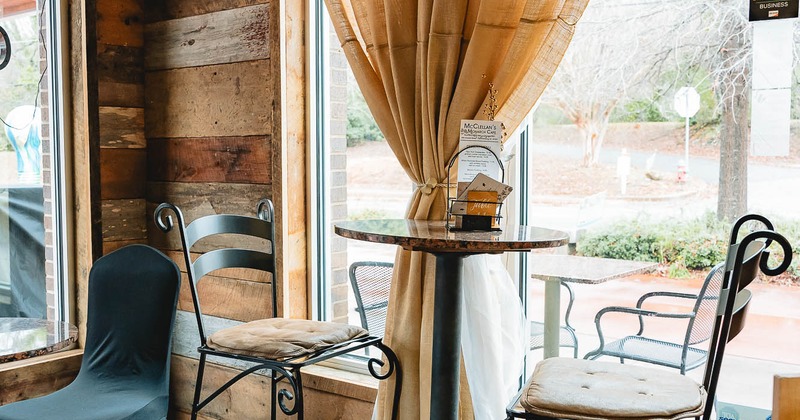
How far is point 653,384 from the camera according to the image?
175 centimetres

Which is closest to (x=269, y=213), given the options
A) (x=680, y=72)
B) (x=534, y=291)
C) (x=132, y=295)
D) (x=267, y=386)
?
(x=132, y=295)

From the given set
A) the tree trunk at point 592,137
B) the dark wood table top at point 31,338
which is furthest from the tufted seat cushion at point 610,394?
the dark wood table top at point 31,338

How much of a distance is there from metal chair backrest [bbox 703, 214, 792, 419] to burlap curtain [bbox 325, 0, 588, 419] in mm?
842

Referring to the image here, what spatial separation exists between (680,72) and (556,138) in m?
0.43

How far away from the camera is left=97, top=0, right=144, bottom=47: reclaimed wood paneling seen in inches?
132

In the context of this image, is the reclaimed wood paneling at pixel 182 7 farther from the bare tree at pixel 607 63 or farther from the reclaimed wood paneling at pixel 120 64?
the bare tree at pixel 607 63

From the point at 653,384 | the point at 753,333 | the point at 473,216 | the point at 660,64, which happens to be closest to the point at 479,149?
the point at 473,216

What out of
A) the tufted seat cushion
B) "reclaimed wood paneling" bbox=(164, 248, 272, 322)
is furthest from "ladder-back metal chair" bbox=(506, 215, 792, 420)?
"reclaimed wood paneling" bbox=(164, 248, 272, 322)

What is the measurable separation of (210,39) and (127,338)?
1.31 m

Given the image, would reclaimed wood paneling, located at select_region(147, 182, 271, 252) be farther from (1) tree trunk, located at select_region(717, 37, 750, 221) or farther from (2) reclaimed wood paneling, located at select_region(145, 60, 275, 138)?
(1) tree trunk, located at select_region(717, 37, 750, 221)

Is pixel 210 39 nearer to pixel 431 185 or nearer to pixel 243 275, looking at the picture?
pixel 243 275

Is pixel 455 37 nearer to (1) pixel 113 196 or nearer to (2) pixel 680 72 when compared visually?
(2) pixel 680 72

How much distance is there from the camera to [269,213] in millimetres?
2789

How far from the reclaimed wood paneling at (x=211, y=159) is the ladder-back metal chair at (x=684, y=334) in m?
1.48
